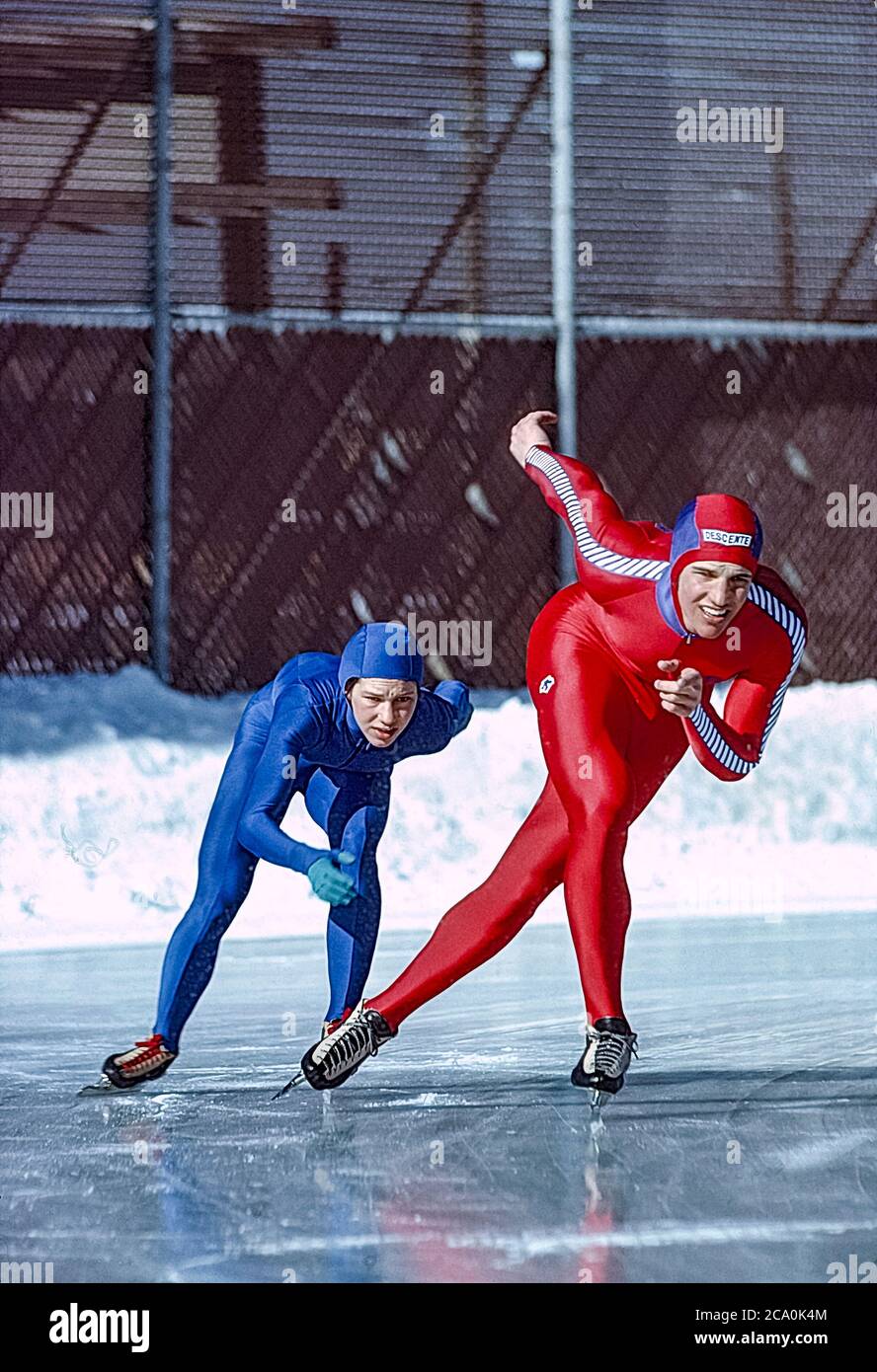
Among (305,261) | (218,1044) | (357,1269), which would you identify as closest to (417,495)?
(305,261)

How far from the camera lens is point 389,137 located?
375 inches

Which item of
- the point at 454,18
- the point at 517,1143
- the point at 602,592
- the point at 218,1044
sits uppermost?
the point at 454,18

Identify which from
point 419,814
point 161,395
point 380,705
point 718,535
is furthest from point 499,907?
point 161,395

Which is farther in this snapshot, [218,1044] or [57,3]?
[57,3]

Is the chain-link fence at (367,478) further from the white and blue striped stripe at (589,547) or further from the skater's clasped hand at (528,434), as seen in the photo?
the white and blue striped stripe at (589,547)

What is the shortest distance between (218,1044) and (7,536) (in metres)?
4.91

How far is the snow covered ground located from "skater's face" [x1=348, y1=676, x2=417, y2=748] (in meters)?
3.23

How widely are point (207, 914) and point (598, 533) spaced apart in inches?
57.1

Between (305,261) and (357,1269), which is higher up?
(305,261)

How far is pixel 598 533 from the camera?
180 inches

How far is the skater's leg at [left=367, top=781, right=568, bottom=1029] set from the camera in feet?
14.6

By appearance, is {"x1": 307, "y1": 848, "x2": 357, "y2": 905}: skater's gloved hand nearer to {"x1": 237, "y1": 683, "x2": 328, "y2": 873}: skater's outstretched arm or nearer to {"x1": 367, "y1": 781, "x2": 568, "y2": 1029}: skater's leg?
{"x1": 237, "y1": 683, "x2": 328, "y2": 873}: skater's outstretched arm

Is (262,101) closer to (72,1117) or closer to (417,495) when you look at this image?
(417,495)

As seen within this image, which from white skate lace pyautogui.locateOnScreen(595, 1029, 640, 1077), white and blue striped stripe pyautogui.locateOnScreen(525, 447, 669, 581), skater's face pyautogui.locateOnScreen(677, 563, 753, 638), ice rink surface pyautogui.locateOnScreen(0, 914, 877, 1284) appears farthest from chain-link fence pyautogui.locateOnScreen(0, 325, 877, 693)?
white skate lace pyautogui.locateOnScreen(595, 1029, 640, 1077)
